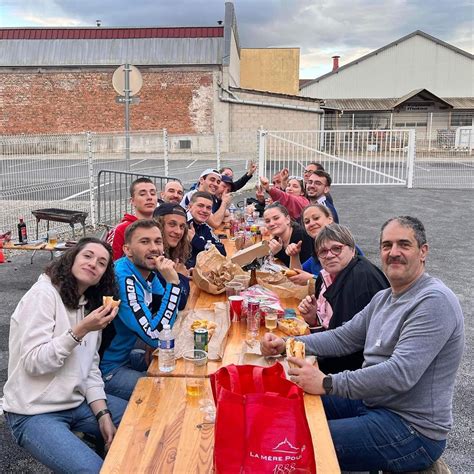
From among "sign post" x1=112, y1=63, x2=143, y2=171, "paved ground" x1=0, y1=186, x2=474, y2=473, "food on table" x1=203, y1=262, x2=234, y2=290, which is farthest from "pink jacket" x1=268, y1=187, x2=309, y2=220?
"sign post" x1=112, y1=63, x2=143, y2=171

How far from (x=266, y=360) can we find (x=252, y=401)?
1128 millimetres

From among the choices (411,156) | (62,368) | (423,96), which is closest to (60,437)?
(62,368)

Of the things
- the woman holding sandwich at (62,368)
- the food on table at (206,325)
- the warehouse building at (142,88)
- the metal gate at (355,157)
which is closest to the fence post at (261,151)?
the metal gate at (355,157)

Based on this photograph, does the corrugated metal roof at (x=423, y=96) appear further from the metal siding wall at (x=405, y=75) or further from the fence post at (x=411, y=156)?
the fence post at (x=411, y=156)

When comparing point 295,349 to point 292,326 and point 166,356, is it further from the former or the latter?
point 166,356

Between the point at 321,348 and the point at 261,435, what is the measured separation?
4.47ft

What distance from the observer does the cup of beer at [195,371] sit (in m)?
2.41

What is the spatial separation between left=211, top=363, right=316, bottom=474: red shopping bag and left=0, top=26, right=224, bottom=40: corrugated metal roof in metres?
30.1

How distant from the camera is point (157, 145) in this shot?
16.6m

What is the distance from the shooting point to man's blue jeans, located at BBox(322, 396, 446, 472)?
7.77 ft

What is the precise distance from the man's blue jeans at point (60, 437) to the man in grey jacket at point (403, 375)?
1013 mm

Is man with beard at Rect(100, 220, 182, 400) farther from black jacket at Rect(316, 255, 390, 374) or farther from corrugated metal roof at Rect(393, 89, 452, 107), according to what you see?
corrugated metal roof at Rect(393, 89, 452, 107)

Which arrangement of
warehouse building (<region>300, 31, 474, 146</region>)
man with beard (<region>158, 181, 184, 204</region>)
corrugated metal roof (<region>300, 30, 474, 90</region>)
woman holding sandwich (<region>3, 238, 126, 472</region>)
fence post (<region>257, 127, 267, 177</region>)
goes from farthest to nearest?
corrugated metal roof (<region>300, 30, 474, 90</region>), warehouse building (<region>300, 31, 474, 146</region>), fence post (<region>257, 127, 267, 177</region>), man with beard (<region>158, 181, 184, 204</region>), woman holding sandwich (<region>3, 238, 126, 472</region>)

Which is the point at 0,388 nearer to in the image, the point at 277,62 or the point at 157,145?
the point at 157,145
